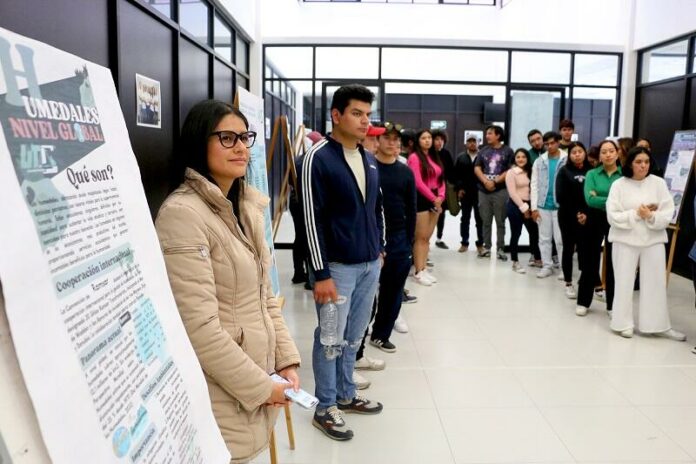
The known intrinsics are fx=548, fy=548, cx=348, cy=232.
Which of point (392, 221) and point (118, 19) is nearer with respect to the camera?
point (118, 19)

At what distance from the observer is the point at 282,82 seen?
8.04m

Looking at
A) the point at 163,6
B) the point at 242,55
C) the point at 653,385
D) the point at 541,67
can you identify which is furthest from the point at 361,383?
the point at 541,67

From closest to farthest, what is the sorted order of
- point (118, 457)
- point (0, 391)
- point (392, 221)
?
1. point (0, 391)
2. point (118, 457)
3. point (392, 221)

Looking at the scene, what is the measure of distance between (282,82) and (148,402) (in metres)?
7.65

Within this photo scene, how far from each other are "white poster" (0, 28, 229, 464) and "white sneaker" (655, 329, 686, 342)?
430 cm

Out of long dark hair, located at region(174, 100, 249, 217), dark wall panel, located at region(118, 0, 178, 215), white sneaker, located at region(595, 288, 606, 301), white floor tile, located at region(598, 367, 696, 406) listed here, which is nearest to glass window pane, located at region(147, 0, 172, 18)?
dark wall panel, located at region(118, 0, 178, 215)

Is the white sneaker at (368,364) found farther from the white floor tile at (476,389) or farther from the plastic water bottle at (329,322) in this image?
the plastic water bottle at (329,322)

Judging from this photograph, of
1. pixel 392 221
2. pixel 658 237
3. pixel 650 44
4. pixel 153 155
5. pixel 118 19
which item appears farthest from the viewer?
pixel 650 44

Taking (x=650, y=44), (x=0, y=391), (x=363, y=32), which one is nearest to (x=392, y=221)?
(x=0, y=391)

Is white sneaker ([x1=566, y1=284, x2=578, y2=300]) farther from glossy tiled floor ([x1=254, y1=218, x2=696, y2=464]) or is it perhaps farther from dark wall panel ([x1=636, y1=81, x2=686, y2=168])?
dark wall panel ([x1=636, y1=81, x2=686, y2=168])

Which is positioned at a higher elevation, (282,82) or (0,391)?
(282,82)

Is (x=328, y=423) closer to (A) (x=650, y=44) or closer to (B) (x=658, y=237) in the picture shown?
(B) (x=658, y=237)

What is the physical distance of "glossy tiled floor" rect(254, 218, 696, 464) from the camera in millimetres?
2609

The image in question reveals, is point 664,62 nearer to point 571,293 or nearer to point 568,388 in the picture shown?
point 571,293
